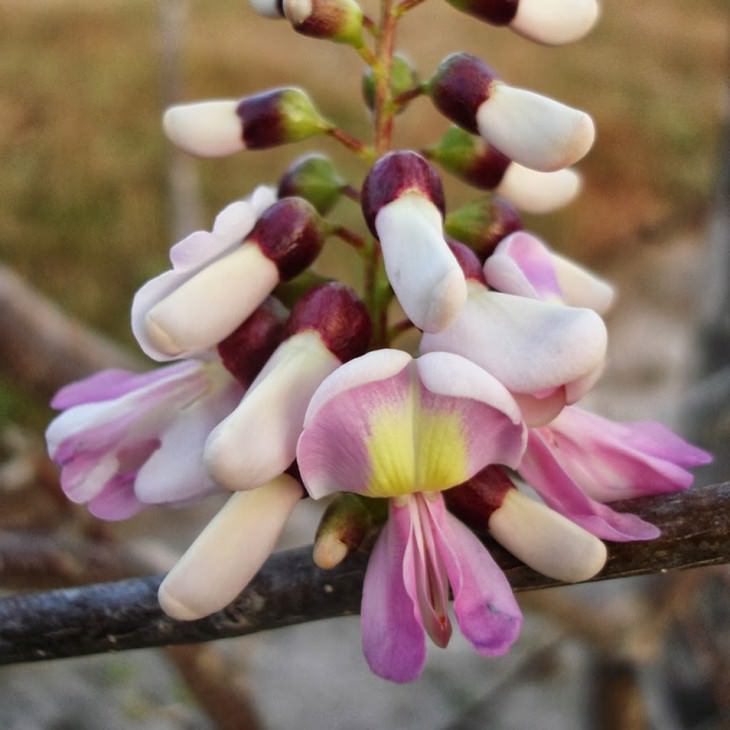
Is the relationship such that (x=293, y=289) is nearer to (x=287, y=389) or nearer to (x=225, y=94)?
(x=287, y=389)

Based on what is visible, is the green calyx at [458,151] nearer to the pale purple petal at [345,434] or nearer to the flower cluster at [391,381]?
the flower cluster at [391,381]

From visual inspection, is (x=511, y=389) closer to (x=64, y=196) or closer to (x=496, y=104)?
(x=496, y=104)

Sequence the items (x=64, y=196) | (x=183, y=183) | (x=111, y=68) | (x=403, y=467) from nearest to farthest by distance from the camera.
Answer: (x=403, y=467) → (x=183, y=183) → (x=64, y=196) → (x=111, y=68)

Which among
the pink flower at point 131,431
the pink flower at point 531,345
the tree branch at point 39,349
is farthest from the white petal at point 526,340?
the tree branch at point 39,349

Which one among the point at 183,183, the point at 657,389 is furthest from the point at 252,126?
the point at 657,389

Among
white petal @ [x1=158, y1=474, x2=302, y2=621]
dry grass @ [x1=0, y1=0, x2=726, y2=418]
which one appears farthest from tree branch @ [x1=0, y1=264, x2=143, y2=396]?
dry grass @ [x1=0, y1=0, x2=726, y2=418]

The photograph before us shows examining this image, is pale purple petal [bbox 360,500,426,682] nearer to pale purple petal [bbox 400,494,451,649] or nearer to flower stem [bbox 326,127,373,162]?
pale purple petal [bbox 400,494,451,649]

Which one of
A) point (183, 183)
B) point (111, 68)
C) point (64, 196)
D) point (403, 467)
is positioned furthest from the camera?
point (111, 68)
